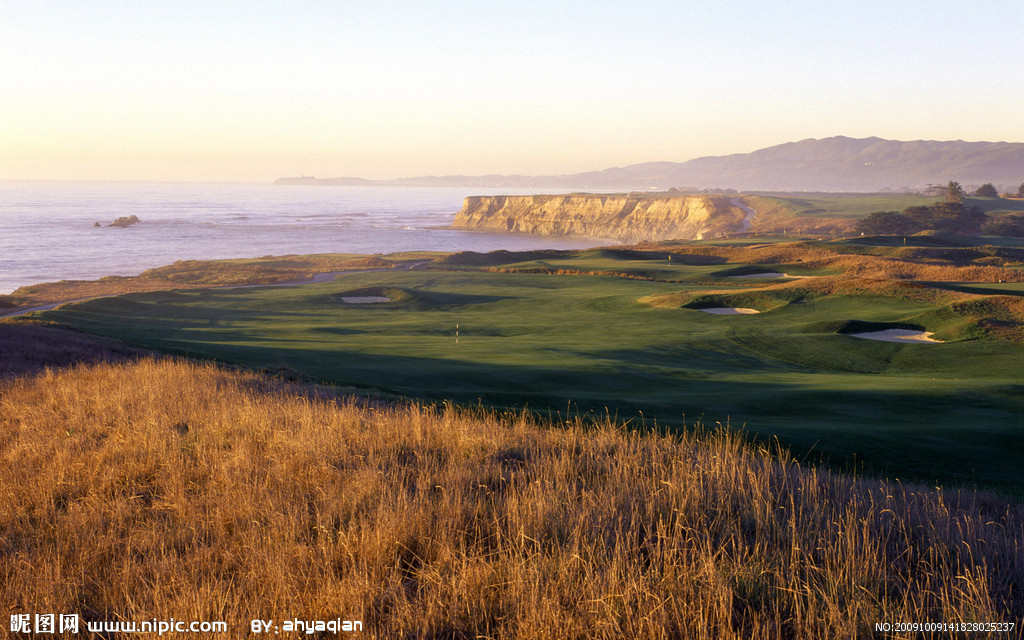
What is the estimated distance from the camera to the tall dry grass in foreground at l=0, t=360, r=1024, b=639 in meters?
4.61

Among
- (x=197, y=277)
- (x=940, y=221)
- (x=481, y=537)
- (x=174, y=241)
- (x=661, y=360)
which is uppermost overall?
(x=940, y=221)

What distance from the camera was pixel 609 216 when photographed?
16825cm

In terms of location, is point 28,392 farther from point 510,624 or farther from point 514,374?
point 510,624

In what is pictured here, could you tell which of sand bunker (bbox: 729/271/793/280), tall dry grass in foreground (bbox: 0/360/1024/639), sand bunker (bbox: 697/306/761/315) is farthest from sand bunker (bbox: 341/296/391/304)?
tall dry grass in foreground (bbox: 0/360/1024/639)

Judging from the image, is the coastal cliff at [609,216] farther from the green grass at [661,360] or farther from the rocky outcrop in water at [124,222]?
the green grass at [661,360]

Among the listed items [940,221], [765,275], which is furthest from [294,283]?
[940,221]

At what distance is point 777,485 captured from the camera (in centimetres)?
714

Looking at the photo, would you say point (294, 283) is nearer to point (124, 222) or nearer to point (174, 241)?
point (174, 241)

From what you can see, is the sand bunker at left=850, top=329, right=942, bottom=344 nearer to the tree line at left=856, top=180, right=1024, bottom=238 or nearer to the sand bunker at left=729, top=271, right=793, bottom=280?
the sand bunker at left=729, top=271, right=793, bottom=280

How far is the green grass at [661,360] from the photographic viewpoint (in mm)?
12398

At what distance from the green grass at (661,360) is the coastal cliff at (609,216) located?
351 feet

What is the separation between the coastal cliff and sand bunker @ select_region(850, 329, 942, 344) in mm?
110530

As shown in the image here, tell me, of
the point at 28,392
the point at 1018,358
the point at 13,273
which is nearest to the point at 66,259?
the point at 13,273

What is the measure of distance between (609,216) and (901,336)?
144m
